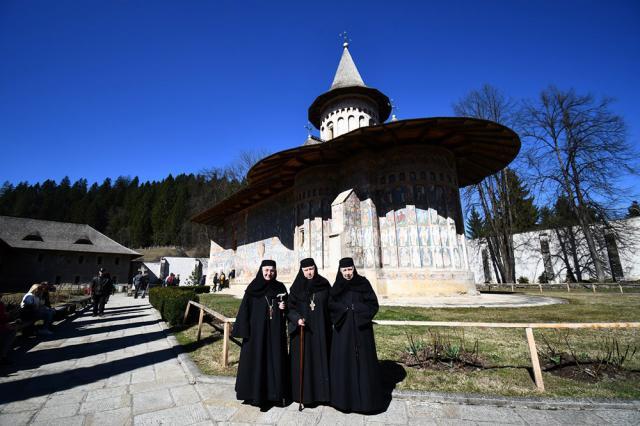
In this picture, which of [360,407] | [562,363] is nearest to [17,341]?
[360,407]

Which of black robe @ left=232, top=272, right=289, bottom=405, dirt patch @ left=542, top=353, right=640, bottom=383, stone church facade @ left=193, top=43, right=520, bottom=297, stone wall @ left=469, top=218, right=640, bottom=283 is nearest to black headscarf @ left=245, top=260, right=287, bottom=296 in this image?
black robe @ left=232, top=272, right=289, bottom=405

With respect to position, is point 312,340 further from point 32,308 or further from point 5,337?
point 32,308

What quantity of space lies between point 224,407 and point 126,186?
3123 inches

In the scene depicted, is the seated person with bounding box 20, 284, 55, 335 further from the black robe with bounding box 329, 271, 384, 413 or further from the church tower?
the church tower

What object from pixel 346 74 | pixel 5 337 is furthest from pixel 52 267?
pixel 346 74

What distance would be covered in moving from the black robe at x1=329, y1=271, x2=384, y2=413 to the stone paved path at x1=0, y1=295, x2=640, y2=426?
161mm

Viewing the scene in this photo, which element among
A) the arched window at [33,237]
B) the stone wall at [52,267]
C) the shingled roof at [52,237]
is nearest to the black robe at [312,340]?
the shingled roof at [52,237]

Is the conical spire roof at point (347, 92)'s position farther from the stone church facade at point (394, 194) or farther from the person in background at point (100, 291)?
the person in background at point (100, 291)

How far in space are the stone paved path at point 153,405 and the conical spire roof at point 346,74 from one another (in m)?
18.3

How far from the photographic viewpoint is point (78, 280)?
3073 centimetres

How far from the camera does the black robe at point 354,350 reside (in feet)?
9.66

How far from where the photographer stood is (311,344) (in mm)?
3287

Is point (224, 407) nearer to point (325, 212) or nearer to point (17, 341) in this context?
point (17, 341)

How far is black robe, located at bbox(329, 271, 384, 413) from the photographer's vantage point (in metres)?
2.95
